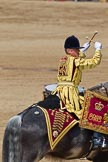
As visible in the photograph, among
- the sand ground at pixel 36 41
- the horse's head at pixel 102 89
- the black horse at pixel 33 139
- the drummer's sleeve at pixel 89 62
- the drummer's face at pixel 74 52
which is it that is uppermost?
the drummer's face at pixel 74 52

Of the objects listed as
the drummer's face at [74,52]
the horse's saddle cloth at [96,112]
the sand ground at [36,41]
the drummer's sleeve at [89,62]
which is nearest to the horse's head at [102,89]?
the horse's saddle cloth at [96,112]

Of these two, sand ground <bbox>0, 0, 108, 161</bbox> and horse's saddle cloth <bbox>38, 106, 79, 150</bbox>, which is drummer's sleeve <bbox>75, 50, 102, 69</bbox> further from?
sand ground <bbox>0, 0, 108, 161</bbox>

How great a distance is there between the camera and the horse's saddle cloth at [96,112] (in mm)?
8586

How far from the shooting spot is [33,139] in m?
8.27

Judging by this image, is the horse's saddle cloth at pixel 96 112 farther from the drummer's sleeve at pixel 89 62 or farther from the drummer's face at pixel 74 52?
the drummer's face at pixel 74 52

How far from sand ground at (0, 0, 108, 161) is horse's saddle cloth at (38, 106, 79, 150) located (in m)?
4.26

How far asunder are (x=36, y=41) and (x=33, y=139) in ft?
46.1

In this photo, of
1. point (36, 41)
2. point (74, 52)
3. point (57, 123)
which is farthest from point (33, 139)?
point (36, 41)

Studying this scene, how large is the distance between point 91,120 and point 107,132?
0.24 m

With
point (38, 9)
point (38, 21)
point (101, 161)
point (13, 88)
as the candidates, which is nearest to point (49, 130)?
point (101, 161)

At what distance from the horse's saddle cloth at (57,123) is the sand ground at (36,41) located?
14.0ft

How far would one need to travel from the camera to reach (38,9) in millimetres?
27266

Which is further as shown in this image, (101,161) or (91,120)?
(101,161)

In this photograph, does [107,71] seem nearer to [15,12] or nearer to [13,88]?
[13,88]
